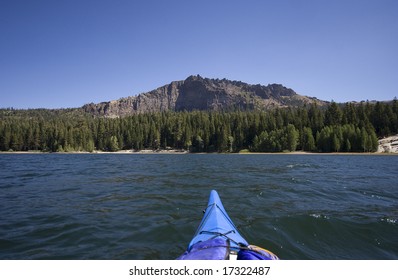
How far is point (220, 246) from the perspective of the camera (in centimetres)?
577

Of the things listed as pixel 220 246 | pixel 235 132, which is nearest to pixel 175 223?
pixel 220 246

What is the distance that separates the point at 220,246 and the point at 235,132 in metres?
125

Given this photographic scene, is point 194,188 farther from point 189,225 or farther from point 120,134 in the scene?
point 120,134

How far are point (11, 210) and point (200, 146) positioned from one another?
11901 cm

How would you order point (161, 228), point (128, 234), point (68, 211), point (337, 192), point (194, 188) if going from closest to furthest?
1. point (128, 234)
2. point (161, 228)
3. point (68, 211)
4. point (337, 192)
5. point (194, 188)

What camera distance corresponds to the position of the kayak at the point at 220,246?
525 cm

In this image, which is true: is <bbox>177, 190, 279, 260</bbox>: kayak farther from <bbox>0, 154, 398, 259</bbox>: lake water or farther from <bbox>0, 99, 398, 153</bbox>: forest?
<bbox>0, 99, 398, 153</bbox>: forest

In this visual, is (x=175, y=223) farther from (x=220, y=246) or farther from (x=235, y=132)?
(x=235, y=132)

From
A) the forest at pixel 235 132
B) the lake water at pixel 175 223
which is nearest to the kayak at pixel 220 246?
the lake water at pixel 175 223

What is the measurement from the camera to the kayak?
525 cm
